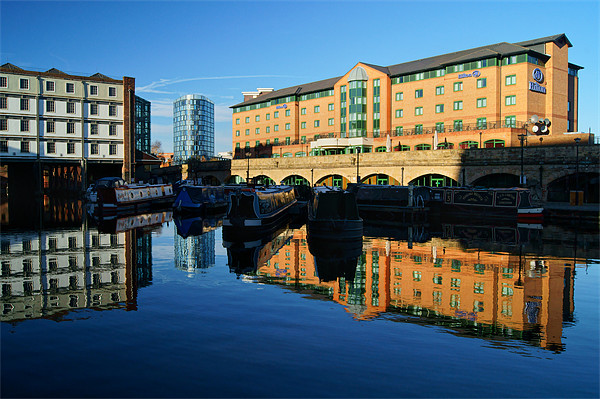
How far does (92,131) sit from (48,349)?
187 ft

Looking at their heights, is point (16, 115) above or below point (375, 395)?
above

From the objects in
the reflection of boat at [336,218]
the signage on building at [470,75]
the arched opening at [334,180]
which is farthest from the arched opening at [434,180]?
the reflection of boat at [336,218]

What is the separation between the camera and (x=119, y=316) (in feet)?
32.2

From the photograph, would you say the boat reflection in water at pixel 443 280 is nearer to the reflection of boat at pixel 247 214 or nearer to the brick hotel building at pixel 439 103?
the reflection of boat at pixel 247 214

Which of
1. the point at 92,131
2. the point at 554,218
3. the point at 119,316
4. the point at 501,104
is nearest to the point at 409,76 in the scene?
the point at 501,104

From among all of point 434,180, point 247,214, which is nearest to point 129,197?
point 247,214

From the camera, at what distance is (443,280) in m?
13.7

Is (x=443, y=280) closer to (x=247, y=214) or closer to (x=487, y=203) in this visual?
(x=247, y=214)

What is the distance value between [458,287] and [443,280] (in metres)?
0.94

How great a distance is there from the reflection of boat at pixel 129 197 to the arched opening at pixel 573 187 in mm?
36906

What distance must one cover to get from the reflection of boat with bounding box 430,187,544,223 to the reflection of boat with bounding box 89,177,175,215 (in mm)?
25872

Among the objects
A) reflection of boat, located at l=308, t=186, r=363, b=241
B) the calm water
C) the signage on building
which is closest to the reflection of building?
the calm water

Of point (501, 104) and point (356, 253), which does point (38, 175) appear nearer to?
point (356, 253)

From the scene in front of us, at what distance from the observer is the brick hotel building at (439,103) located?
50812mm
